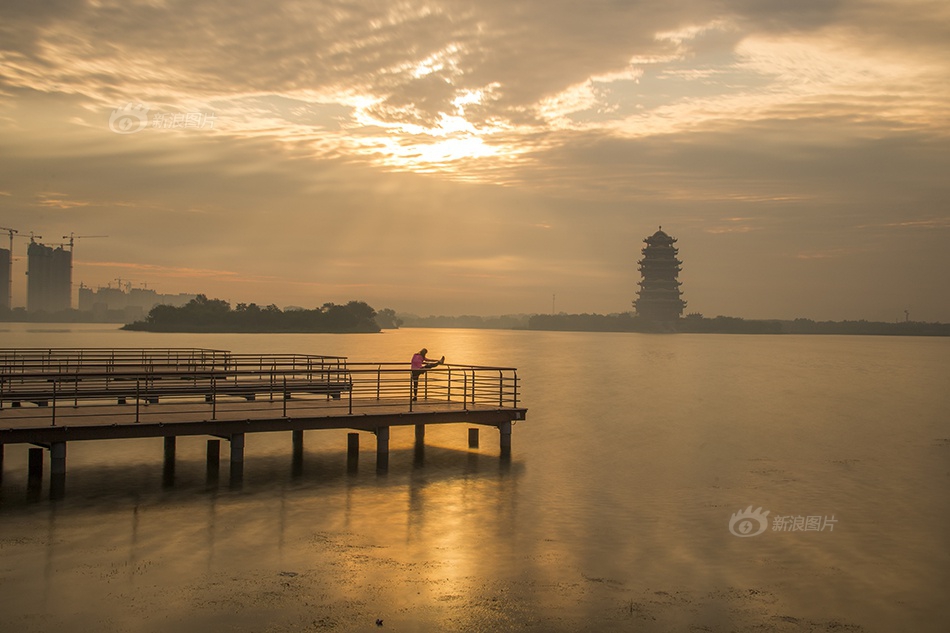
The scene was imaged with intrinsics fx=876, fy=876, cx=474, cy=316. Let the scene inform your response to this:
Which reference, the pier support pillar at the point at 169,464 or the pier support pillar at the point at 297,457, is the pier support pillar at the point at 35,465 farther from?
the pier support pillar at the point at 297,457

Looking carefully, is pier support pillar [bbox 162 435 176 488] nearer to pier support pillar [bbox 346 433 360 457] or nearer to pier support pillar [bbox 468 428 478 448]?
pier support pillar [bbox 346 433 360 457]

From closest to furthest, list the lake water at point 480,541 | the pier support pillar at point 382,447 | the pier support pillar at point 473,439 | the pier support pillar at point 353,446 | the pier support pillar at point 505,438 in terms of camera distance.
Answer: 1. the lake water at point 480,541
2. the pier support pillar at point 382,447
3. the pier support pillar at point 353,446
4. the pier support pillar at point 505,438
5. the pier support pillar at point 473,439

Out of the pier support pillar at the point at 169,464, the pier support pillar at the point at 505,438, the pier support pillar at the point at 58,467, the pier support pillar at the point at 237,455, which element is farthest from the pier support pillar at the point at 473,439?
the pier support pillar at the point at 58,467

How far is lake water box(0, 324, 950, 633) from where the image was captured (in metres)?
12.7

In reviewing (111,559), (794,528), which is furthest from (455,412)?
(111,559)

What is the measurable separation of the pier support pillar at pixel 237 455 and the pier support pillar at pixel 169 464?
1472 mm

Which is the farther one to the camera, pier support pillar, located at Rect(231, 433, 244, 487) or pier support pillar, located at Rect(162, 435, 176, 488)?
pier support pillar, located at Rect(231, 433, 244, 487)

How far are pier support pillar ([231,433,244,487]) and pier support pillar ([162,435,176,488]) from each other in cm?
147

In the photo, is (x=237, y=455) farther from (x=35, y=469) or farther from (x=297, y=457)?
(x=35, y=469)

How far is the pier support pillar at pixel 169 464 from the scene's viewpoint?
21.8m

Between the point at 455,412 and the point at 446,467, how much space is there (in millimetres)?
1688

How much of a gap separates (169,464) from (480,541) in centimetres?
1089

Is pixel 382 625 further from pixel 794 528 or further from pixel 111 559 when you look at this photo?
pixel 794 528

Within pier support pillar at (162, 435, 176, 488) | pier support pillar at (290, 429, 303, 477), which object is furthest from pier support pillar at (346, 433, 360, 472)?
pier support pillar at (162, 435, 176, 488)
